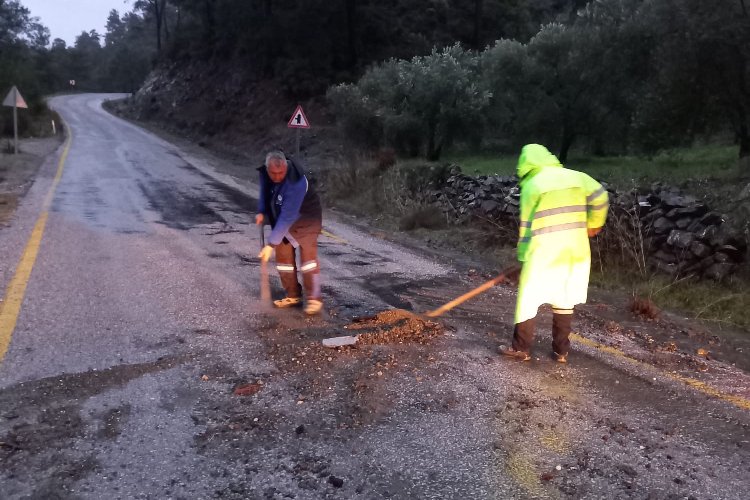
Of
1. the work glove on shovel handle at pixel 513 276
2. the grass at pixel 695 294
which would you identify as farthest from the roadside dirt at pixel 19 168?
the grass at pixel 695 294

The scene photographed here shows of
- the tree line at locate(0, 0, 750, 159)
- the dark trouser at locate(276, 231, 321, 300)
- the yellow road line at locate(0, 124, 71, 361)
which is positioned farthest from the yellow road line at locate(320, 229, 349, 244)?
the tree line at locate(0, 0, 750, 159)

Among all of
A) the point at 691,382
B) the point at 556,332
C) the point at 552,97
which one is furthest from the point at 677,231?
the point at 552,97

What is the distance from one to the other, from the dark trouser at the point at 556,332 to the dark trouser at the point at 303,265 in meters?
2.04

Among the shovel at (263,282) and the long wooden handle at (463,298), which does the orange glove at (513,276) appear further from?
the shovel at (263,282)

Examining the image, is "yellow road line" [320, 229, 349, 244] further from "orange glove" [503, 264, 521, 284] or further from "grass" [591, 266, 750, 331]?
"grass" [591, 266, 750, 331]

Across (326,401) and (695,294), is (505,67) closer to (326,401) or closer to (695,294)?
(695,294)

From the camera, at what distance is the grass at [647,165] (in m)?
13.0

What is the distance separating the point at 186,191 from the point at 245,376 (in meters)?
13.2

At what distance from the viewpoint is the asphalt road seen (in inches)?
136

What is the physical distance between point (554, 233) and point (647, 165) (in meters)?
13.3

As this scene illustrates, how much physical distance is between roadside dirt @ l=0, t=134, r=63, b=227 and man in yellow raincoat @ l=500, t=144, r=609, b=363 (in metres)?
8.98

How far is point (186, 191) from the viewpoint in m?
17.1

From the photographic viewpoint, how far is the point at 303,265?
6.43 metres

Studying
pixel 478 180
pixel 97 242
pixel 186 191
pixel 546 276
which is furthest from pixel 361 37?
pixel 546 276
